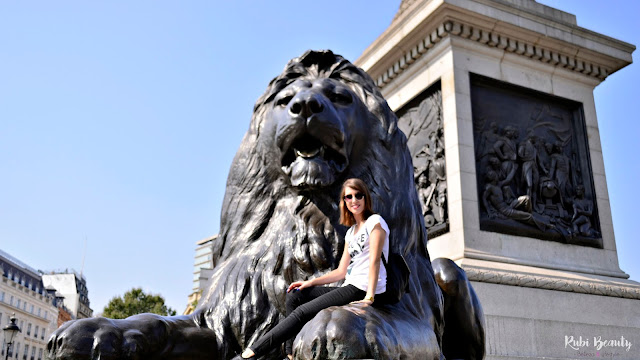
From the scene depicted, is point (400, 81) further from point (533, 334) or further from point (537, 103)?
point (533, 334)

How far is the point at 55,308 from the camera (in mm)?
67125

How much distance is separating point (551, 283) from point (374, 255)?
648 cm

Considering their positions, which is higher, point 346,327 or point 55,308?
point 55,308

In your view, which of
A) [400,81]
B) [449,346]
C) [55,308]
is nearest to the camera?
[449,346]

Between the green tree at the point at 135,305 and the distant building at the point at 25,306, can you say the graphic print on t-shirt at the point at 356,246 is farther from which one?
the distant building at the point at 25,306

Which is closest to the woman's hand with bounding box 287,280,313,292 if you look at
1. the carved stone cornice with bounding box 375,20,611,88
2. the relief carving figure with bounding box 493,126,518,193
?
the relief carving figure with bounding box 493,126,518,193

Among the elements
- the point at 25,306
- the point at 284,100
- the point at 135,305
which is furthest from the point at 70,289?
the point at 284,100

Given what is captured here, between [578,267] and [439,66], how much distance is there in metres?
3.38

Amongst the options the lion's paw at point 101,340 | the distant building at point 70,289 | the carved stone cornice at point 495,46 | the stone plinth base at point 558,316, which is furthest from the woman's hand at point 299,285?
the distant building at point 70,289

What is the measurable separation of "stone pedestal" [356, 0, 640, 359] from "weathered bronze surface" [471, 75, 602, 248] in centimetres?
2

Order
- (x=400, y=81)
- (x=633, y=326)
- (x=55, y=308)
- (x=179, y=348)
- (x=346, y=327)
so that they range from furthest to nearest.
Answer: (x=55, y=308)
(x=400, y=81)
(x=633, y=326)
(x=179, y=348)
(x=346, y=327)

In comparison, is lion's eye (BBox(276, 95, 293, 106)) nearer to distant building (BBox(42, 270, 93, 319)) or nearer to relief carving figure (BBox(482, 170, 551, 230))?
relief carving figure (BBox(482, 170, 551, 230))

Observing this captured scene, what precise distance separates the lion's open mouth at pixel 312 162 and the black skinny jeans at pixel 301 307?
1.61 ft

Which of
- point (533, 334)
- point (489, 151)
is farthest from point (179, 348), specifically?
point (489, 151)
